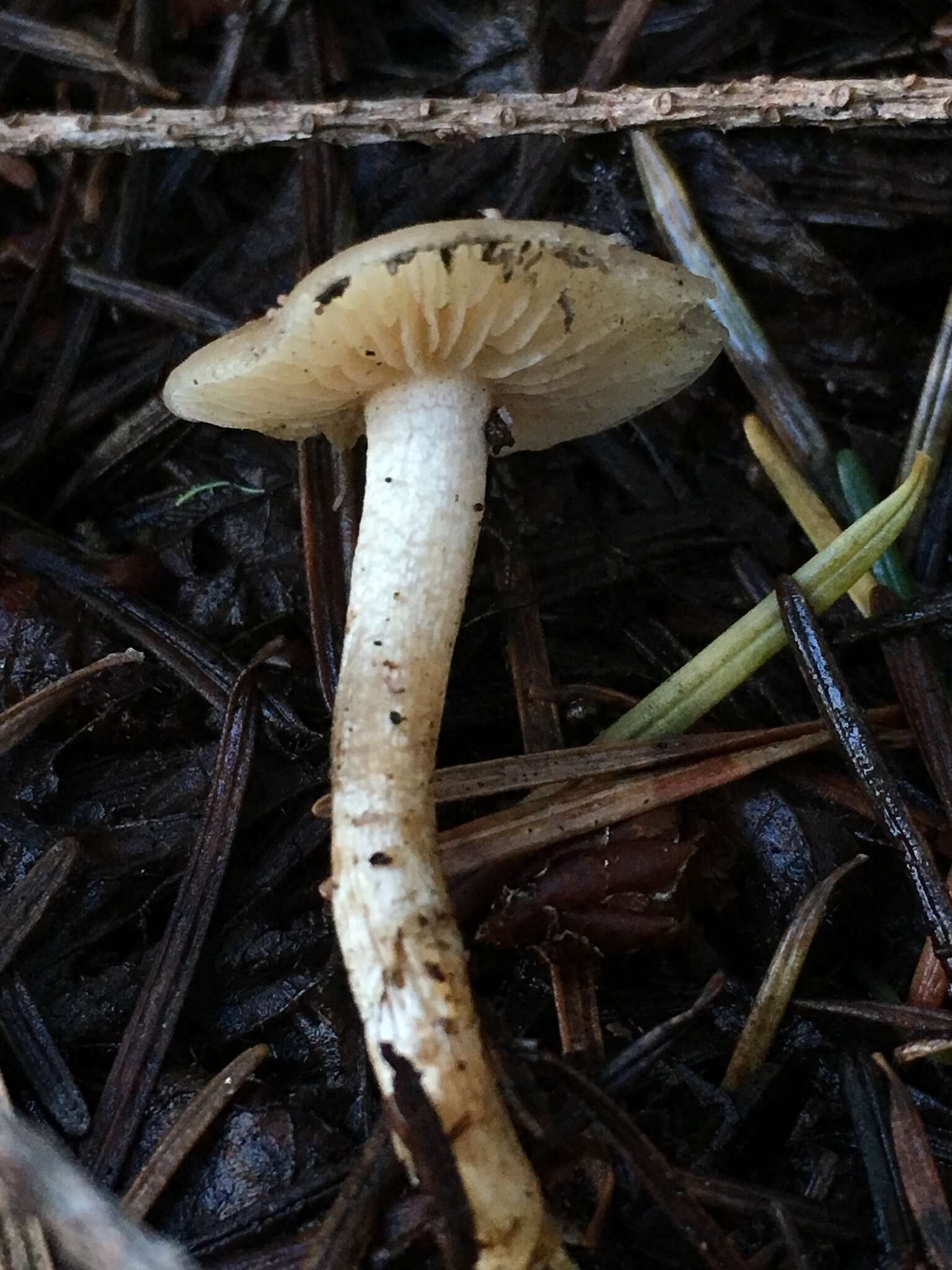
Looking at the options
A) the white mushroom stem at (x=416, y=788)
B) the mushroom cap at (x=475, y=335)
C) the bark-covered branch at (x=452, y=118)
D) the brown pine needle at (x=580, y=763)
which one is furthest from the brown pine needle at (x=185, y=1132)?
the bark-covered branch at (x=452, y=118)

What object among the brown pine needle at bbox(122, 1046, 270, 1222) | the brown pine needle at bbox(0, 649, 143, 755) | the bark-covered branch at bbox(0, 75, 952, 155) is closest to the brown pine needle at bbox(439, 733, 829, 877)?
the brown pine needle at bbox(122, 1046, 270, 1222)

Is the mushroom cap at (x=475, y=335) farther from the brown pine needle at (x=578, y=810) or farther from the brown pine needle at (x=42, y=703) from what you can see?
the brown pine needle at (x=578, y=810)

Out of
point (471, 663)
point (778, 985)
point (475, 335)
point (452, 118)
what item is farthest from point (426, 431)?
point (778, 985)

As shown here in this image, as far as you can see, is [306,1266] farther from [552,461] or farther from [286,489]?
[552,461]

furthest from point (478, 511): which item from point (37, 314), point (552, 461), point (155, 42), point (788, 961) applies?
point (155, 42)

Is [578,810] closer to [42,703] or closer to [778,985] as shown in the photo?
[778,985]

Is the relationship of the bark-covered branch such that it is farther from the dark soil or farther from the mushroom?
the mushroom

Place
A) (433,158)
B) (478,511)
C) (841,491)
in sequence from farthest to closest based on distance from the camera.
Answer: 1. (433,158)
2. (841,491)
3. (478,511)
